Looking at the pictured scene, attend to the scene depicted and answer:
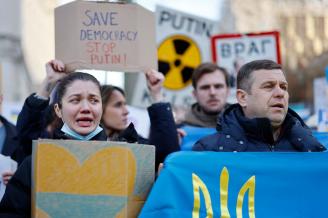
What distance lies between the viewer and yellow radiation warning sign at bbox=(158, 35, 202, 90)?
7.59 meters

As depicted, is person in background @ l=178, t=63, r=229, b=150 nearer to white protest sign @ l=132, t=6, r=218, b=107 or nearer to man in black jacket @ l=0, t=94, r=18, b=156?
man in black jacket @ l=0, t=94, r=18, b=156

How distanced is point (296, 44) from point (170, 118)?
56.2 meters

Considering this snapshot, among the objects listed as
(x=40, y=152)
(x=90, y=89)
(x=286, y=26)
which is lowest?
(x=40, y=152)

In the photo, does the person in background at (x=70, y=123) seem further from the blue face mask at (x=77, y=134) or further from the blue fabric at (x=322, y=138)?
the blue fabric at (x=322, y=138)

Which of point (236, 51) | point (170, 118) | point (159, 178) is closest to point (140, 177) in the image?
point (159, 178)

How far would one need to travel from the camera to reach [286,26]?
58906 mm

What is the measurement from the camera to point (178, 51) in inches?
303

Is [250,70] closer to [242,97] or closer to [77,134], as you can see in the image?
[242,97]

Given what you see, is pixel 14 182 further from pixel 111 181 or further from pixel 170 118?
pixel 170 118

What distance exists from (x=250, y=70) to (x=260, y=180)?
75 centimetres

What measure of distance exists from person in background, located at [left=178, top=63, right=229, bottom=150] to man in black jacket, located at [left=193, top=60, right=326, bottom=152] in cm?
165

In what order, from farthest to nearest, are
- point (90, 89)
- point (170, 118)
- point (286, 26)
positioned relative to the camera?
point (286, 26) → point (170, 118) → point (90, 89)

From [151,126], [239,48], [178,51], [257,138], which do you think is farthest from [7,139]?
[239,48]

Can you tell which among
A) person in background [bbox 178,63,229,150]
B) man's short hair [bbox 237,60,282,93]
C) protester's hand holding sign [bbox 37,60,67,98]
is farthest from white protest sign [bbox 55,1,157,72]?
person in background [bbox 178,63,229,150]
